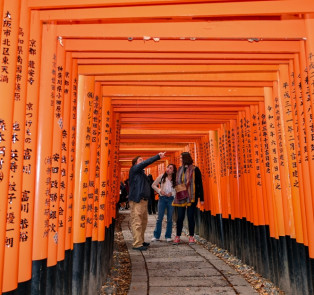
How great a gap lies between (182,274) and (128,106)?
2773 millimetres

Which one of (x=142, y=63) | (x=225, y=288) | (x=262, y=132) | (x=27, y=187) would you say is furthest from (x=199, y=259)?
(x=27, y=187)

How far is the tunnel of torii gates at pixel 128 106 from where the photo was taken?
2305mm

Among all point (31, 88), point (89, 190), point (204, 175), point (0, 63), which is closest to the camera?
point (0, 63)

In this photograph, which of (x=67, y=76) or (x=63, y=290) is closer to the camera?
(x=63, y=290)

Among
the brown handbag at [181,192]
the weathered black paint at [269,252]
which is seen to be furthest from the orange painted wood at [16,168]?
the brown handbag at [181,192]

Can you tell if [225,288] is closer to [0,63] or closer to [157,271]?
[157,271]

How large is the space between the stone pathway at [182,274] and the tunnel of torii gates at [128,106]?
0.49 meters

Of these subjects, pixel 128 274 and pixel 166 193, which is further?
pixel 166 193

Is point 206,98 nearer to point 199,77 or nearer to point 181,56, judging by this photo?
point 199,77

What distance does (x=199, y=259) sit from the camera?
5645mm

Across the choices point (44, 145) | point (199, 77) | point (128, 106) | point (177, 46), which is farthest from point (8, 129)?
point (128, 106)

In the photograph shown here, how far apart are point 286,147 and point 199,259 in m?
2.74

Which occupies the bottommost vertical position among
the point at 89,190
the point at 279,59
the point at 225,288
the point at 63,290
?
the point at 225,288

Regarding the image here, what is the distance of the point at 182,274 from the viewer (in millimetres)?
4746
